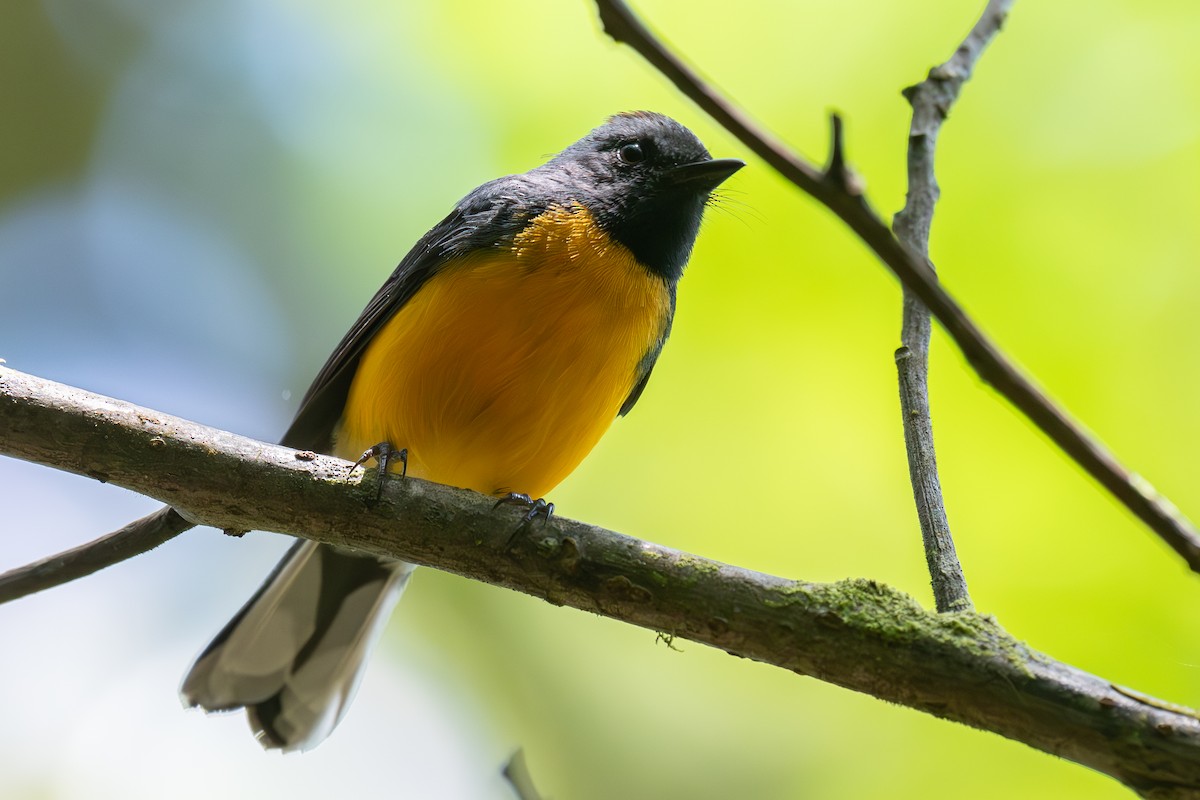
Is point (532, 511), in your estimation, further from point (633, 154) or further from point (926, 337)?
point (633, 154)

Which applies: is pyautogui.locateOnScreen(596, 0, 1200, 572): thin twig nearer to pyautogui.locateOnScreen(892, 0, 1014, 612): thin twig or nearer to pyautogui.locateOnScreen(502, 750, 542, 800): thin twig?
pyautogui.locateOnScreen(892, 0, 1014, 612): thin twig

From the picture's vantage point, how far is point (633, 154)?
5.06m

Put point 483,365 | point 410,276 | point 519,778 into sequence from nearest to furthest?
point 519,778
point 483,365
point 410,276

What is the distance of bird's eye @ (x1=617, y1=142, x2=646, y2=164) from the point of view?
5047mm

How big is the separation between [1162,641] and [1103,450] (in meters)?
3.97

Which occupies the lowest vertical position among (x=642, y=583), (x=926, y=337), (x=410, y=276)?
(x=642, y=583)

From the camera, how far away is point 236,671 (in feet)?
15.5

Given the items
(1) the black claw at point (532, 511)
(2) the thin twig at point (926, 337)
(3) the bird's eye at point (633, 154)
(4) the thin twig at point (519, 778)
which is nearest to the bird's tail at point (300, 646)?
(1) the black claw at point (532, 511)

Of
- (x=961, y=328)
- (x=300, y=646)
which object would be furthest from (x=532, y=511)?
(x=300, y=646)

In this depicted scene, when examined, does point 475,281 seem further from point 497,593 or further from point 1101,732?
point 497,593

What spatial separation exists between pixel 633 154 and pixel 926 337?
2365 mm

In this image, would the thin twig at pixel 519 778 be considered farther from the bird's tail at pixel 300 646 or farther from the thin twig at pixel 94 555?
the bird's tail at pixel 300 646

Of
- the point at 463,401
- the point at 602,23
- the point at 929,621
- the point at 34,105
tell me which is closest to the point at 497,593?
the point at 463,401

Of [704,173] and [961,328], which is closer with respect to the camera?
[961,328]
